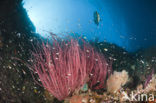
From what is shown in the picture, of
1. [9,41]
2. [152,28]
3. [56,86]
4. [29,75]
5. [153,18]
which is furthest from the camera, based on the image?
[152,28]

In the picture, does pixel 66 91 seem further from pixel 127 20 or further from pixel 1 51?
pixel 127 20

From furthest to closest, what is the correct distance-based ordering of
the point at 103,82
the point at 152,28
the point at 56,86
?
the point at 152,28
the point at 103,82
the point at 56,86

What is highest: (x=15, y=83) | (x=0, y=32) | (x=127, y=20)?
(x=127, y=20)

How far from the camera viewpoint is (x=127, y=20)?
24.0 m

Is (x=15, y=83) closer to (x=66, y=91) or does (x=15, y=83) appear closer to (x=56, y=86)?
(x=56, y=86)

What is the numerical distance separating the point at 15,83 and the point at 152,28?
24860 millimetres

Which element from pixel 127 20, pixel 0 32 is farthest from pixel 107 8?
pixel 0 32

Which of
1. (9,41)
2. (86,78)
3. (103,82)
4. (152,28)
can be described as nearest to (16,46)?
(9,41)

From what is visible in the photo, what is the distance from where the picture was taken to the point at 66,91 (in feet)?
8.75

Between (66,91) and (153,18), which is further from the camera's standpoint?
(153,18)

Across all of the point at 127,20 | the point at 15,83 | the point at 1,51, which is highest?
the point at 127,20

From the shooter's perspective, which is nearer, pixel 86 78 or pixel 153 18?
pixel 86 78

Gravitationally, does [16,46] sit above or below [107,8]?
below

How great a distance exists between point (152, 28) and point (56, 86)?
80.5 feet
